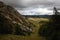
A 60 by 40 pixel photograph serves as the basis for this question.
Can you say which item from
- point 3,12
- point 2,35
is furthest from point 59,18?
point 3,12

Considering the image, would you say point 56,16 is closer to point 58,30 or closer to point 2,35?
point 58,30

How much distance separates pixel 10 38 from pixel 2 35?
81.1 inches

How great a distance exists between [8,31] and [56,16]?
9238mm

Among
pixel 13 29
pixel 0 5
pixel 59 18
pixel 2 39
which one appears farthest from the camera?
pixel 0 5

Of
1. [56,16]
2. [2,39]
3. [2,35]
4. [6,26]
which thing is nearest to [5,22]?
[6,26]

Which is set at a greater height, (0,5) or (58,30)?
(0,5)

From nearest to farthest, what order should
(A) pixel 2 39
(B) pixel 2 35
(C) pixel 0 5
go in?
(A) pixel 2 39, (B) pixel 2 35, (C) pixel 0 5

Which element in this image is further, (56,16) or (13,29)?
(13,29)

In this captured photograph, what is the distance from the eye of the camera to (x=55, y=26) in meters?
18.3

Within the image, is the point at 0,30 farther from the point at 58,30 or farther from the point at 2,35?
the point at 58,30

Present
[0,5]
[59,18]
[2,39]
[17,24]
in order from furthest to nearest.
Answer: [0,5] < [17,24] < [2,39] < [59,18]

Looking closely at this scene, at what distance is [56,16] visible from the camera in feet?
65.4

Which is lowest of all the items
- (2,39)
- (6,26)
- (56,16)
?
(2,39)

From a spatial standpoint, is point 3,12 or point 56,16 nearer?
point 56,16
